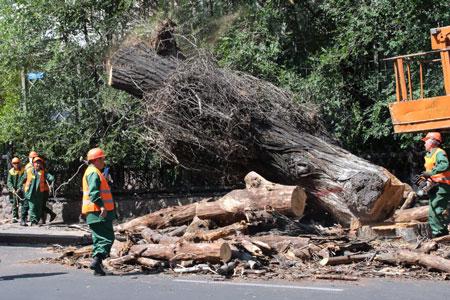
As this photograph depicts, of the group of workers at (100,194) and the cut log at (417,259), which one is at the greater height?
the group of workers at (100,194)

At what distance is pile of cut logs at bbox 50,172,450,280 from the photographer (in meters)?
8.61

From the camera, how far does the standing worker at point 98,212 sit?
866 cm

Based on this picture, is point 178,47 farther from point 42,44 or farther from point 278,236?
point 278,236

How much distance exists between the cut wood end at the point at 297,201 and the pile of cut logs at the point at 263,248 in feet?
0.05

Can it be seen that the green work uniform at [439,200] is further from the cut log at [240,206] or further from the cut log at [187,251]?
the cut log at [187,251]

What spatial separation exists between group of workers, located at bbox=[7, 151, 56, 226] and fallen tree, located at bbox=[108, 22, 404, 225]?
3.26 m

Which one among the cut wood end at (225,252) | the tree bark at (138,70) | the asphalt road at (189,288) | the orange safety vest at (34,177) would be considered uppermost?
the tree bark at (138,70)

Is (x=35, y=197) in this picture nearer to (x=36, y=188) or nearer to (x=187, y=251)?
(x=36, y=188)

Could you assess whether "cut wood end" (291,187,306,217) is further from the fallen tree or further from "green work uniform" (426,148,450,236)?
"green work uniform" (426,148,450,236)

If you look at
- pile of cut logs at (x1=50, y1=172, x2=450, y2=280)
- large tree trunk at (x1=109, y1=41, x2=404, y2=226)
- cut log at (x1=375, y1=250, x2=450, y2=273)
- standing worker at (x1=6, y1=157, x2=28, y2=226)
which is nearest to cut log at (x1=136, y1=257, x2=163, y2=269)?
pile of cut logs at (x1=50, y1=172, x2=450, y2=280)

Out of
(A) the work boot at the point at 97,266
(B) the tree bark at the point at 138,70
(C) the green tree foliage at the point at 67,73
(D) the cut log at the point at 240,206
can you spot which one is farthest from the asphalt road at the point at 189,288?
(C) the green tree foliage at the point at 67,73

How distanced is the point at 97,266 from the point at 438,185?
5.13 meters

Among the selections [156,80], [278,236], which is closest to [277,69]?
[156,80]

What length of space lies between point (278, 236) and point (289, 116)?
13.1 ft
